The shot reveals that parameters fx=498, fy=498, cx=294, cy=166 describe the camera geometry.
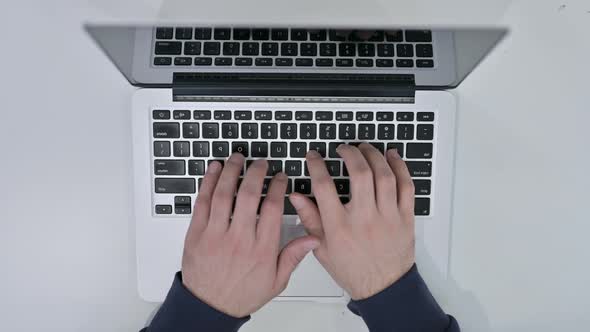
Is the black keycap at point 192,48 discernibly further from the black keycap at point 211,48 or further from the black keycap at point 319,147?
the black keycap at point 319,147

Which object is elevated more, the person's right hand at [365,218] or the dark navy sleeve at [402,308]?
the person's right hand at [365,218]

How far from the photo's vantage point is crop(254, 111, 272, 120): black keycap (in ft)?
1.97

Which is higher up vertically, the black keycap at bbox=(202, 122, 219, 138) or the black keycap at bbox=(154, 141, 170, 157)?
the black keycap at bbox=(202, 122, 219, 138)

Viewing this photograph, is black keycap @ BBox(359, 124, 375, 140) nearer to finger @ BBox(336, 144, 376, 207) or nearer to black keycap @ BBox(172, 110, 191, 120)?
finger @ BBox(336, 144, 376, 207)

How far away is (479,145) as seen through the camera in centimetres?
64

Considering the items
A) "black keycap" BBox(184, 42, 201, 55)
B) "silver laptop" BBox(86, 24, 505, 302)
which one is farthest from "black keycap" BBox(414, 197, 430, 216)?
"black keycap" BBox(184, 42, 201, 55)

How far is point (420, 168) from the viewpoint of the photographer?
614 millimetres

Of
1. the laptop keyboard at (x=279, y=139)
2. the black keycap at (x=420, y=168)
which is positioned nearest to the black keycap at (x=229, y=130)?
the laptop keyboard at (x=279, y=139)

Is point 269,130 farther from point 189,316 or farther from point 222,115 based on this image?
point 189,316

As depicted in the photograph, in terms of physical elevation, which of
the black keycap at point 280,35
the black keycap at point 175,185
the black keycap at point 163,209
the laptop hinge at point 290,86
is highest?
the black keycap at point 280,35

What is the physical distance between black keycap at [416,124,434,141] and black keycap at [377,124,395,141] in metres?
0.03

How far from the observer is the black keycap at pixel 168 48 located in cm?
58

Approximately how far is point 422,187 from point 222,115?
26 centimetres

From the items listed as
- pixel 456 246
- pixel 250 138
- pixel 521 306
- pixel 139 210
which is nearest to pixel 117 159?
pixel 139 210
